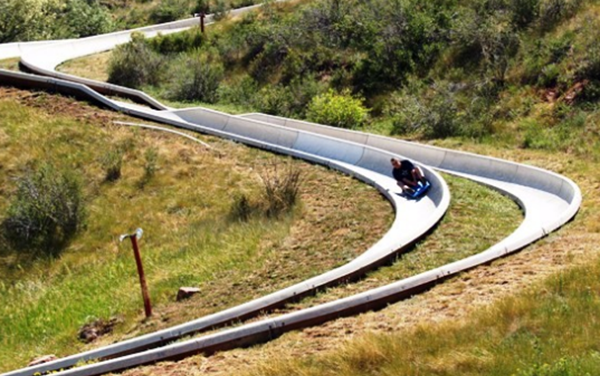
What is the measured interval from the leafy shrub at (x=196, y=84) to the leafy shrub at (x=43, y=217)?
11.0 meters

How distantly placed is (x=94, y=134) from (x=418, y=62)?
39.5 feet

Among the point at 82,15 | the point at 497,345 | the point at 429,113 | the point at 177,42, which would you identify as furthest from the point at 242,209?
the point at 82,15

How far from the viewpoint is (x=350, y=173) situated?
18844mm

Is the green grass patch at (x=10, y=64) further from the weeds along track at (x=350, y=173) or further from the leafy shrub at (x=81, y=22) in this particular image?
the leafy shrub at (x=81, y=22)

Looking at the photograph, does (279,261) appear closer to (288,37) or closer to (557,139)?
(557,139)

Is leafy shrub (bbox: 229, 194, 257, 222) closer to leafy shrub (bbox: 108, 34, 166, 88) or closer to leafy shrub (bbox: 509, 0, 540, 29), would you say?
leafy shrub (bbox: 509, 0, 540, 29)

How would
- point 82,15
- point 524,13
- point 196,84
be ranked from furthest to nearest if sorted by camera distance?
point 82,15
point 196,84
point 524,13

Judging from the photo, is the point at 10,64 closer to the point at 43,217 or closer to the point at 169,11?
the point at 43,217

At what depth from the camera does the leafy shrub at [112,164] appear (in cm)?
2108

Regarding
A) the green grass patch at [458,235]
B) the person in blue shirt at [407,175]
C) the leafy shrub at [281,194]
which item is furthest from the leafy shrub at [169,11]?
the green grass patch at [458,235]

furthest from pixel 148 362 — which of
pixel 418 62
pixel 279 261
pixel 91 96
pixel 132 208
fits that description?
pixel 418 62

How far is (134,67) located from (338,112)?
11072mm

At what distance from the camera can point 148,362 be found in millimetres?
9906

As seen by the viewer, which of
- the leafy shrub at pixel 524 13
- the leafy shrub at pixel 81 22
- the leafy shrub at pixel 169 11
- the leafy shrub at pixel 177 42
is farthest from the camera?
the leafy shrub at pixel 169 11
